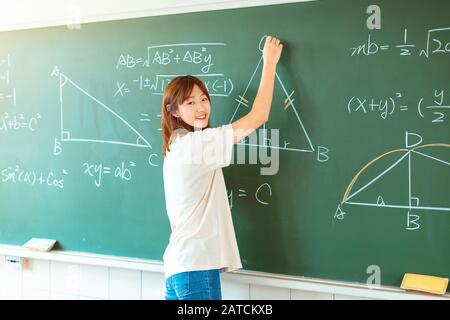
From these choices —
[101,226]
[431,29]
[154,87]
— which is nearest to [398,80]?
[431,29]

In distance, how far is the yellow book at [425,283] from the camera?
214 centimetres

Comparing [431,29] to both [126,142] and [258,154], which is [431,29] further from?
[126,142]

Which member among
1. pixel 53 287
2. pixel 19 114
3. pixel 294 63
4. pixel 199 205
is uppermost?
pixel 294 63

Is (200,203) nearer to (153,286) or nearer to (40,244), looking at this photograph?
(153,286)

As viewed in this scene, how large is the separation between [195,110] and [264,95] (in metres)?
0.33

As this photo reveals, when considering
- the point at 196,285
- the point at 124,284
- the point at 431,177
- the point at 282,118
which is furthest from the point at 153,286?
the point at 431,177

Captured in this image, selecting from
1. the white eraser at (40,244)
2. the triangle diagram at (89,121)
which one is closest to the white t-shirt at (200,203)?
the triangle diagram at (89,121)

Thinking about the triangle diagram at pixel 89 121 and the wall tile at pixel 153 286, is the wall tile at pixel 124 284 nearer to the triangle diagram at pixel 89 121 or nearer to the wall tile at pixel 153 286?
the wall tile at pixel 153 286

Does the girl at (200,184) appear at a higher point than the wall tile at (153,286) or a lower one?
higher

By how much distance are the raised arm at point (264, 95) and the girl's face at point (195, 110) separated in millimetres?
156

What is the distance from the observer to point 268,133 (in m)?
2.45

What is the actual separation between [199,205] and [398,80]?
1.05m

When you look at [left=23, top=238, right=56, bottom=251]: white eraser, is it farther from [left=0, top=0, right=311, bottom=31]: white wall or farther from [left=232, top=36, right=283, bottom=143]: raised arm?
[left=232, top=36, right=283, bottom=143]: raised arm

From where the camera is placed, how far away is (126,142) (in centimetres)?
275
